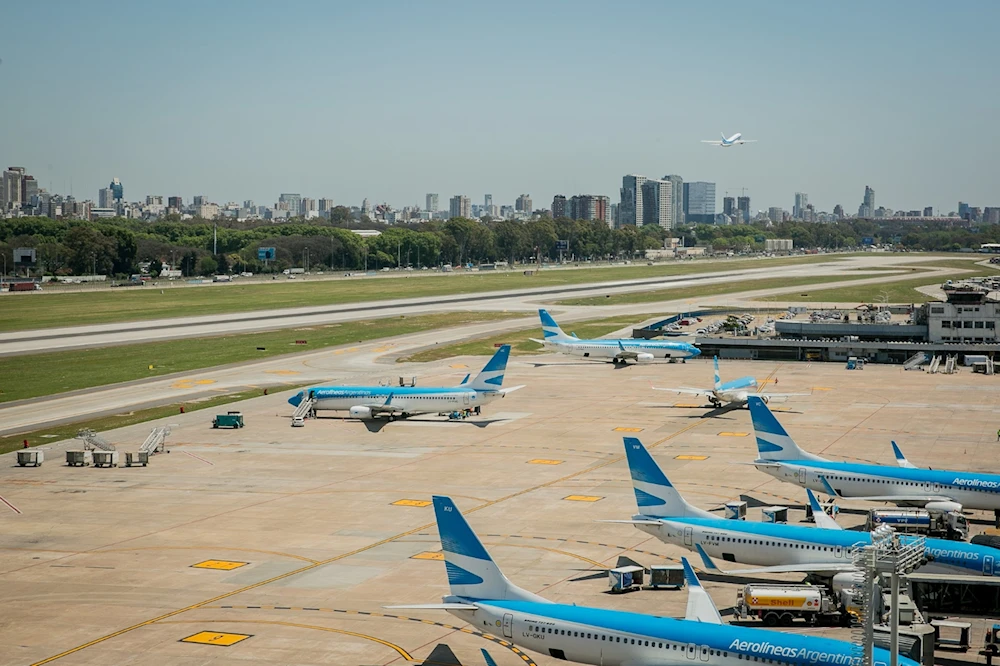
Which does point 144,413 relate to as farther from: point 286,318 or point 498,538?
point 286,318

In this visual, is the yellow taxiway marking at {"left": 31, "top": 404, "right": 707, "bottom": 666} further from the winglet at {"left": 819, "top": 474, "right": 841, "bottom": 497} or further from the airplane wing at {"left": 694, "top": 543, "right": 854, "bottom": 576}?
the winglet at {"left": 819, "top": 474, "right": 841, "bottom": 497}

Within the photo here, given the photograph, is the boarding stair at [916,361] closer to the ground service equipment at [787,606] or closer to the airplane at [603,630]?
the ground service equipment at [787,606]

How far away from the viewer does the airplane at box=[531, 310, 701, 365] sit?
13612 cm

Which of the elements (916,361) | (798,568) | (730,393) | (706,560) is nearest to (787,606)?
(798,568)

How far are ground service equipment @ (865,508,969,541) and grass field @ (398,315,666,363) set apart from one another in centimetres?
8781

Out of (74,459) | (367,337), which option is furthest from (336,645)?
(367,337)

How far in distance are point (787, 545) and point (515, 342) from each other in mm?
113497

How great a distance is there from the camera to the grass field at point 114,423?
8862cm

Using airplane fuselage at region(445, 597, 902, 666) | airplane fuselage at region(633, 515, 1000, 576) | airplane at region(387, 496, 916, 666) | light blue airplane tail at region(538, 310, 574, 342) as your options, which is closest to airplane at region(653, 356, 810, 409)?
light blue airplane tail at region(538, 310, 574, 342)

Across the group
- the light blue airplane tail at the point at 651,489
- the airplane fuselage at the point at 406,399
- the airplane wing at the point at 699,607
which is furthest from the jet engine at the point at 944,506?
the airplane fuselage at the point at 406,399

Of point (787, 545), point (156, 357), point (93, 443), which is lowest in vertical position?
A: point (93, 443)

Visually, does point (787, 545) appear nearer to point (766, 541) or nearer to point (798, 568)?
point (766, 541)

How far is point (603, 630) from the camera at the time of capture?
35.9 meters

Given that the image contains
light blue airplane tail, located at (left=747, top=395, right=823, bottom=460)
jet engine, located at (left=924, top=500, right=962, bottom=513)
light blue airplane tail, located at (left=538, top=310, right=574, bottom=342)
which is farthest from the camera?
light blue airplane tail, located at (left=538, top=310, right=574, bottom=342)
